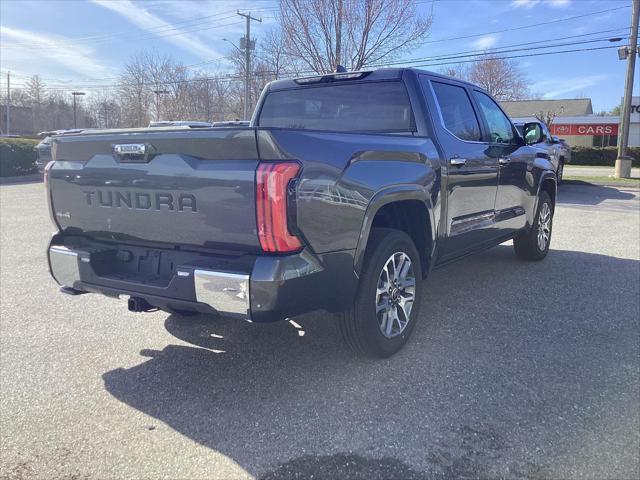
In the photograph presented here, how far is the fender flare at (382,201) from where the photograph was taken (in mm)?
3161

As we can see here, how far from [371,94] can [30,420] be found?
10.8ft

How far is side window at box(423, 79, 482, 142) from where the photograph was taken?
14.3 ft

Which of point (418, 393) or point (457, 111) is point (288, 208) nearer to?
point (418, 393)

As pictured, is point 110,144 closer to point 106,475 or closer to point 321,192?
point 321,192

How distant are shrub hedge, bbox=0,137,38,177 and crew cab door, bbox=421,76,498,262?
2036cm

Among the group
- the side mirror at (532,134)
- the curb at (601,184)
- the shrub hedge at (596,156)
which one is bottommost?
the curb at (601,184)

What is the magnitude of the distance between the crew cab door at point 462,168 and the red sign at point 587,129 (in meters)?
46.8

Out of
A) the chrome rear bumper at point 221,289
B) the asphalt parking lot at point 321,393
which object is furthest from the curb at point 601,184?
the chrome rear bumper at point 221,289

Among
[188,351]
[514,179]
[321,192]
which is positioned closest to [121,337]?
[188,351]

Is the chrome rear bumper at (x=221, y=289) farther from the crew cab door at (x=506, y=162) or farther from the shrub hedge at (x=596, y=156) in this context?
the shrub hedge at (x=596, y=156)

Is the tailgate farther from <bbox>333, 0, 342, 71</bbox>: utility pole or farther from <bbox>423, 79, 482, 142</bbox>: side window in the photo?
<bbox>333, 0, 342, 71</bbox>: utility pole

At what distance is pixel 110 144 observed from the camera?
3176mm

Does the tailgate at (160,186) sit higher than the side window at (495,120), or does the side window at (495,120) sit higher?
the side window at (495,120)

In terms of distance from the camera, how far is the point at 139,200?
120 inches
